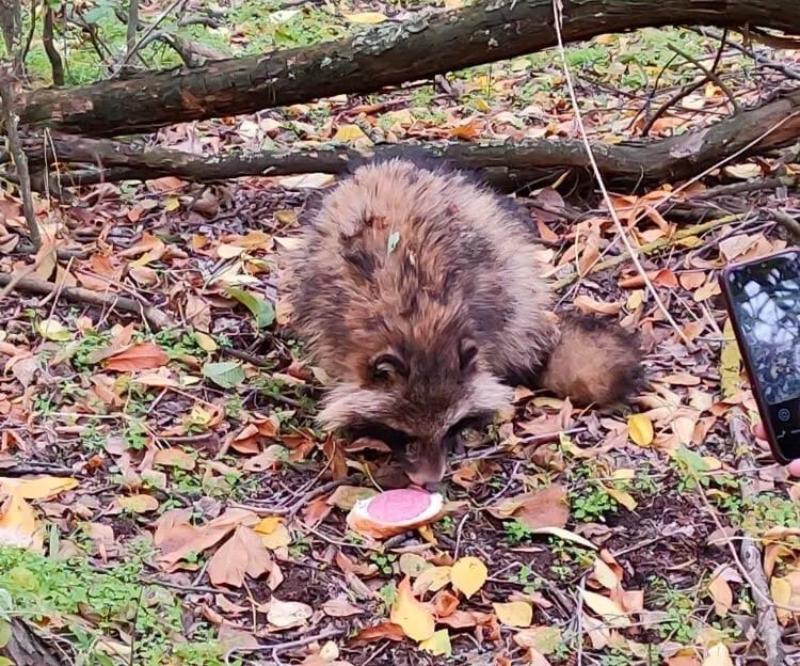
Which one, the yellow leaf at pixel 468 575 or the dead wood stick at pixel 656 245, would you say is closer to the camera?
the yellow leaf at pixel 468 575

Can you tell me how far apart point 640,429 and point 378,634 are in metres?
1.48

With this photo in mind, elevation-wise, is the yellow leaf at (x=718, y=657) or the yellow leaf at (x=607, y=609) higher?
the yellow leaf at (x=718, y=657)

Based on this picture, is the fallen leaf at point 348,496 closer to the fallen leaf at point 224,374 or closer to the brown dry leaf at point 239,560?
the brown dry leaf at point 239,560

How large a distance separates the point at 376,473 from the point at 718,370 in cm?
147

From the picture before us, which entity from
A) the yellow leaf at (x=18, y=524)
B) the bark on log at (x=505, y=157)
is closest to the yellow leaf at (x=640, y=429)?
the bark on log at (x=505, y=157)

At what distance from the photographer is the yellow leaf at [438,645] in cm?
327

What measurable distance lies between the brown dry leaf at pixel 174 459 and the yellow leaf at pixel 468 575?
102 cm

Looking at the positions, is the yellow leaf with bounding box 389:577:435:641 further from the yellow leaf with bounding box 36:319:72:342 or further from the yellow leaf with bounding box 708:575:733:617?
the yellow leaf with bounding box 36:319:72:342

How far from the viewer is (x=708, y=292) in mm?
5055

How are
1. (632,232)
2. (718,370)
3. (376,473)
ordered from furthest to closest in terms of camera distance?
(632,232) < (718,370) < (376,473)

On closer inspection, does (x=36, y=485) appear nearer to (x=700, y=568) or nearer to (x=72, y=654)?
(x=72, y=654)

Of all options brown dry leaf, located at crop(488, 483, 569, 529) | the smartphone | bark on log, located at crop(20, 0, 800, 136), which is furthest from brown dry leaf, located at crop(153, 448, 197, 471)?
bark on log, located at crop(20, 0, 800, 136)

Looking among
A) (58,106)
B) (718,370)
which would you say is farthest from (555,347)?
(58,106)

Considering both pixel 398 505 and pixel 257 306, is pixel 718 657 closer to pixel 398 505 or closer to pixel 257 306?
pixel 398 505
